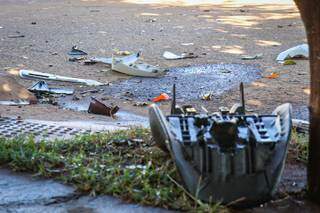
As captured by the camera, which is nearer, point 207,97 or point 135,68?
point 207,97

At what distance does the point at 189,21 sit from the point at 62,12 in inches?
150

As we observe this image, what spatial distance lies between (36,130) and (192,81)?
12.7 feet

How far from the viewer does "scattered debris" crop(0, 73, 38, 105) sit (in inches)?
250

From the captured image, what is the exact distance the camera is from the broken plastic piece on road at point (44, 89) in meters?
6.97

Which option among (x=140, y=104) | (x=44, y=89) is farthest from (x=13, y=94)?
(x=140, y=104)

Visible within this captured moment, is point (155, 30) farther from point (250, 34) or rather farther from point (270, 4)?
point (270, 4)

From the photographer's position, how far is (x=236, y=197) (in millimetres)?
2467

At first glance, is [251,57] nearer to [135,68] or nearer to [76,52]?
[135,68]

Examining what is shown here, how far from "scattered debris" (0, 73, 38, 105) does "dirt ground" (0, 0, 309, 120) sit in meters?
0.26

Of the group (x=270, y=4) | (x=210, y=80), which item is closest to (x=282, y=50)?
(x=210, y=80)

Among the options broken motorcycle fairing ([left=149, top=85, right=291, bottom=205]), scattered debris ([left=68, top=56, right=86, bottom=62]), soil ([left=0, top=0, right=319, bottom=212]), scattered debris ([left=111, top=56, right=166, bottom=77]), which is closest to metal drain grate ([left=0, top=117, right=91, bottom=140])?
soil ([left=0, top=0, right=319, bottom=212])

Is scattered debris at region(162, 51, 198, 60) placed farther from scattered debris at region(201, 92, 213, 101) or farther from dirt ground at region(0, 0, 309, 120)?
scattered debris at region(201, 92, 213, 101)

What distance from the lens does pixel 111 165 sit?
2986 millimetres


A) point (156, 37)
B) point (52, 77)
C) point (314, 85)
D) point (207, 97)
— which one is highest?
point (156, 37)
